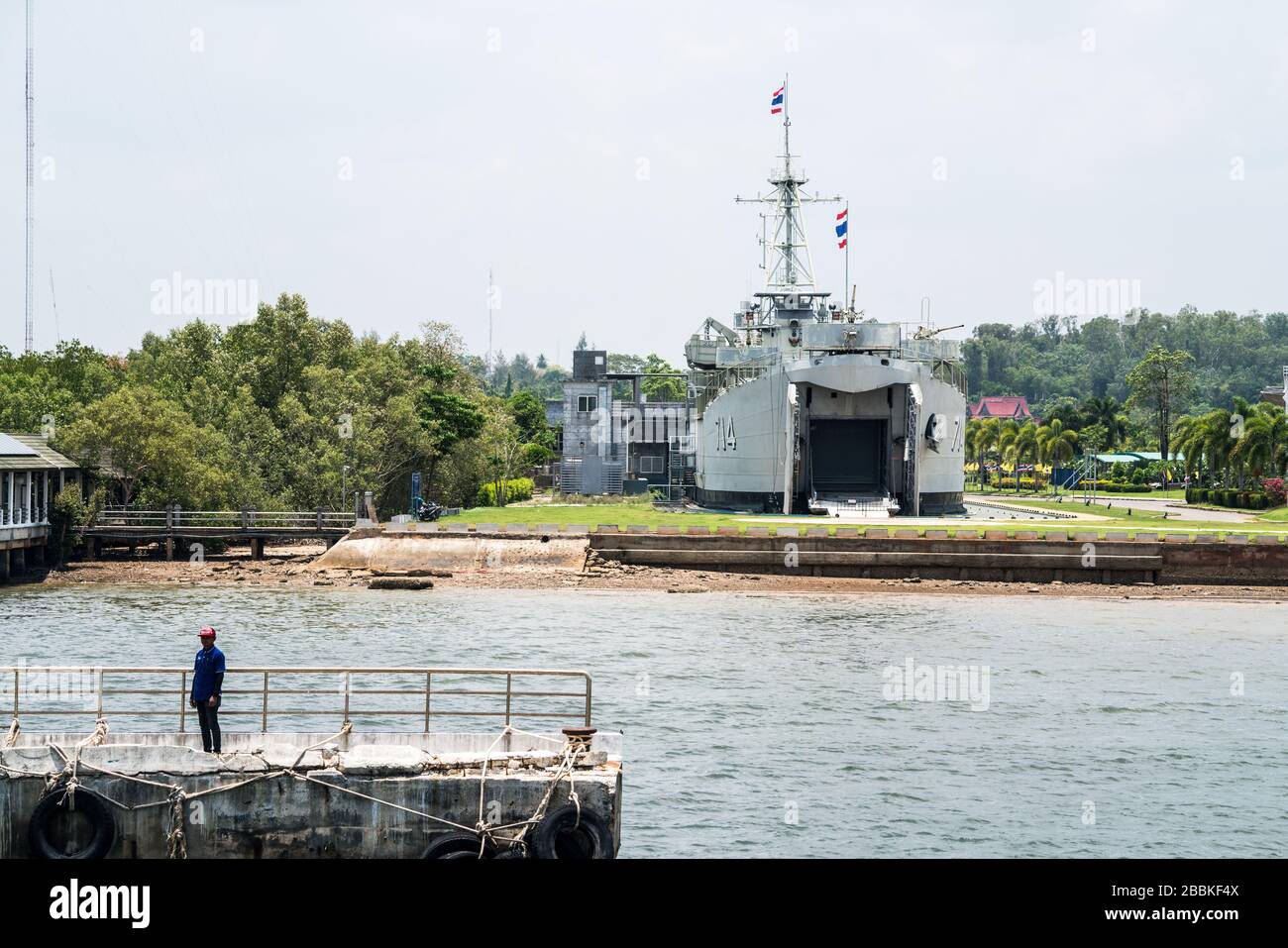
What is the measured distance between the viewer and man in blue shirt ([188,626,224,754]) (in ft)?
65.9

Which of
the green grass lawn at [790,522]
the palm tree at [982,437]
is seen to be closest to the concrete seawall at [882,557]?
the green grass lawn at [790,522]

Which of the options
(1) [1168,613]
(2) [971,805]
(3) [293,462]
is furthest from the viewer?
(3) [293,462]

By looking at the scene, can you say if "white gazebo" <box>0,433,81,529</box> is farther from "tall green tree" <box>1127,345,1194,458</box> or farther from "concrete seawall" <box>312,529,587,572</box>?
"tall green tree" <box>1127,345,1194,458</box>

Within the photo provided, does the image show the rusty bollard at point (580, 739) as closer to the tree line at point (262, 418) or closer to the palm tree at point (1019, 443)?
the tree line at point (262, 418)

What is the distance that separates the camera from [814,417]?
3130 inches

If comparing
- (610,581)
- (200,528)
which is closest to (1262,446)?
(610,581)

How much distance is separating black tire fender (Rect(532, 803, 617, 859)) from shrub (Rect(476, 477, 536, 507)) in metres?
79.5

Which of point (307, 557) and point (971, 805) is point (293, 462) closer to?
point (307, 557)

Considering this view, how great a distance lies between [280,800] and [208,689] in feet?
6.43

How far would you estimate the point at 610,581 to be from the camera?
5847cm

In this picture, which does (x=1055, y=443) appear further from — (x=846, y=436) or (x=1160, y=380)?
(x=846, y=436)

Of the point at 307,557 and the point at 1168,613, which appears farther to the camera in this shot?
the point at 307,557
